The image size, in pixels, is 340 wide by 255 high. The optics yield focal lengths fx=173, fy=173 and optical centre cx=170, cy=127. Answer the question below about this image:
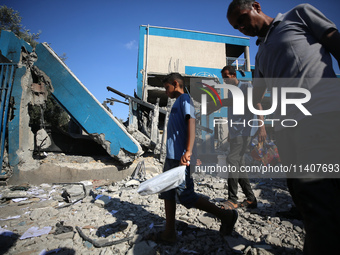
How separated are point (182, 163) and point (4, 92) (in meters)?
4.52

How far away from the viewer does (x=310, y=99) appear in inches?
36.7

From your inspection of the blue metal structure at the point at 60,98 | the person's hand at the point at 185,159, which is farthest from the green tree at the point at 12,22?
the person's hand at the point at 185,159

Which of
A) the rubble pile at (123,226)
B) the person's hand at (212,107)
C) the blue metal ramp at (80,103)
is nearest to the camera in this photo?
the rubble pile at (123,226)

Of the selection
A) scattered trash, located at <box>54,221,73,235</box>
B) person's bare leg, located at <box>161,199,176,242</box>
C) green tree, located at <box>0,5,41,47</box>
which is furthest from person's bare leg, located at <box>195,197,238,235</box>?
green tree, located at <box>0,5,41,47</box>

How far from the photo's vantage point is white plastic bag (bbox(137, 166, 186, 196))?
1439mm

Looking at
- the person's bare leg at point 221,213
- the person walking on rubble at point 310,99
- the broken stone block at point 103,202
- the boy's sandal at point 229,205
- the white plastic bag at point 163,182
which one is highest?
the person walking on rubble at point 310,99

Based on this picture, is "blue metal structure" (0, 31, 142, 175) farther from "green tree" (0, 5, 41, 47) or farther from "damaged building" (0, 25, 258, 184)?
"green tree" (0, 5, 41, 47)

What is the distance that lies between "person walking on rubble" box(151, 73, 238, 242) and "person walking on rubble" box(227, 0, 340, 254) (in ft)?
2.57

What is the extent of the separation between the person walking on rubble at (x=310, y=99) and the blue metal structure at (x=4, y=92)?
4784 mm

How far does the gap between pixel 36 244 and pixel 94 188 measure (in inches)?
79.4

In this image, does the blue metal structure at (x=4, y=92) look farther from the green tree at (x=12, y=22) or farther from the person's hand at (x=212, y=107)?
the green tree at (x=12, y=22)

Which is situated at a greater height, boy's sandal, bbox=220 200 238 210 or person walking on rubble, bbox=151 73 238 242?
person walking on rubble, bbox=151 73 238 242

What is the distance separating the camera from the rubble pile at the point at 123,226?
167cm

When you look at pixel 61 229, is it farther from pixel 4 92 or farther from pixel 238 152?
pixel 4 92
